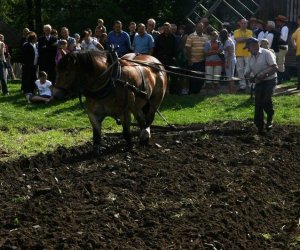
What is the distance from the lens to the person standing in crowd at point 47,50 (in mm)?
17766

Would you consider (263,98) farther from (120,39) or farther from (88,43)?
(88,43)

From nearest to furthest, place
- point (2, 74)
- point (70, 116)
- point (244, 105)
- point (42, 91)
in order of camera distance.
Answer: point (70, 116) → point (244, 105) → point (42, 91) → point (2, 74)

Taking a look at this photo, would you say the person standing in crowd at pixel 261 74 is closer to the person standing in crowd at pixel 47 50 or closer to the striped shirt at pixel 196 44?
the striped shirt at pixel 196 44

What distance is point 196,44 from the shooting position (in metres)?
17.2

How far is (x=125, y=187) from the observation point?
8.49m

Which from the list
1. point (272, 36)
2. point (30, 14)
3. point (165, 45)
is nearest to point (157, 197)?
point (165, 45)

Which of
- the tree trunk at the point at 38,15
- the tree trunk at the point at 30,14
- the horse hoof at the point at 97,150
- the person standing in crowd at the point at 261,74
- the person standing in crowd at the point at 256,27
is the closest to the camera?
the horse hoof at the point at 97,150

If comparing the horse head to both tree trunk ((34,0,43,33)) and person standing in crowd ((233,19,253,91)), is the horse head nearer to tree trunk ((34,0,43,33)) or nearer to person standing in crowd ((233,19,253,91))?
person standing in crowd ((233,19,253,91))

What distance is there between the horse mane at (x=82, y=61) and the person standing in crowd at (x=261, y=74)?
339cm

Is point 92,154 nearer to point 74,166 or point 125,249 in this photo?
point 74,166

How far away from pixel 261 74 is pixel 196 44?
16.0 feet

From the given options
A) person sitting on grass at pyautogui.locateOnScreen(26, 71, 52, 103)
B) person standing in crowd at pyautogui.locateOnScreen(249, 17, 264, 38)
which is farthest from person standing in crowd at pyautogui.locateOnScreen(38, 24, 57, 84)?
person standing in crowd at pyautogui.locateOnScreen(249, 17, 264, 38)

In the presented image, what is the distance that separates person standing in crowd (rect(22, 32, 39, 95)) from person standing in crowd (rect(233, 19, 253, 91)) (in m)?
5.08

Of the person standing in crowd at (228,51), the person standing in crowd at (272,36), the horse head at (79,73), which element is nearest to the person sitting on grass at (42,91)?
the person standing in crowd at (228,51)
